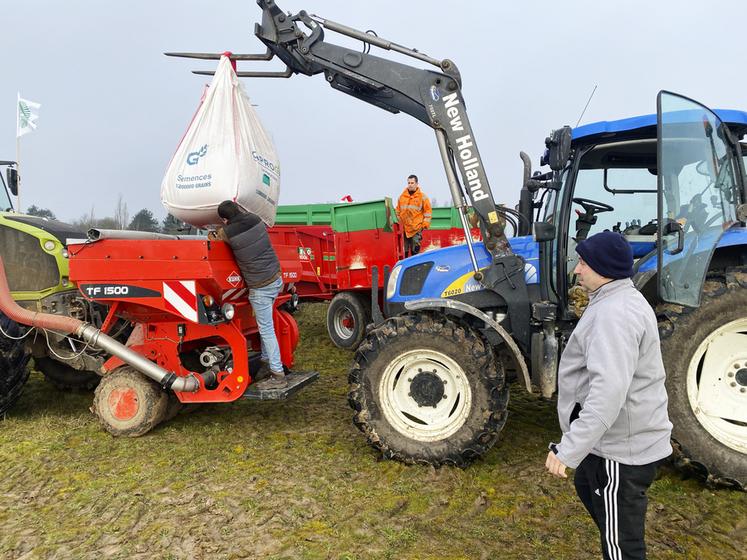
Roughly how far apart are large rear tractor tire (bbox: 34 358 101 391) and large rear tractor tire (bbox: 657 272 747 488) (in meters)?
5.09

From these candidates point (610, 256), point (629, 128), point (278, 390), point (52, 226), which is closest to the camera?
point (610, 256)

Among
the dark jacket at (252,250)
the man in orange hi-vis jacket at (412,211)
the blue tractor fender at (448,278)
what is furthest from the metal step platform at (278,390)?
the man in orange hi-vis jacket at (412,211)

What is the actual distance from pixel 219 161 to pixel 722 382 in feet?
12.0

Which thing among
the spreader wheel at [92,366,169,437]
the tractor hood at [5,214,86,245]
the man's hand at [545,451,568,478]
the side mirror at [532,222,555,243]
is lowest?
the spreader wheel at [92,366,169,437]

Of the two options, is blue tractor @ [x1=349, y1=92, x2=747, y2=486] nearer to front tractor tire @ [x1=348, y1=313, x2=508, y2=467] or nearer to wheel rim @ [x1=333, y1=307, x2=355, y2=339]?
front tractor tire @ [x1=348, y1=313, x2=508, y2=467]

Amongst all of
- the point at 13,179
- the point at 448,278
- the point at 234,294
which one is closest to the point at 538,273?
the point at 448,278

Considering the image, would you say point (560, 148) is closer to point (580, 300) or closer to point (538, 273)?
point (538, 273)

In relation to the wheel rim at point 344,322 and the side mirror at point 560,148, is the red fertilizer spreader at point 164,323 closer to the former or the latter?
the side mirror at point 560,148

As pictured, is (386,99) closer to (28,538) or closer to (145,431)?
(145,431)

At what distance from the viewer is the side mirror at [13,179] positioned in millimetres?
5762

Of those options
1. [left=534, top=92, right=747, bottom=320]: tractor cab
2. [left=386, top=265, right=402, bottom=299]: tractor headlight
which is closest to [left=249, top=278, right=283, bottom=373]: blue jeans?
[left=386, top=265, right=402, bottom=299]: tractor headlight

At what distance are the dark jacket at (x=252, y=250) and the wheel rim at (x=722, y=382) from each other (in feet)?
9.72

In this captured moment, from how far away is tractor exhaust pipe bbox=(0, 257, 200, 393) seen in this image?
403 centimetres

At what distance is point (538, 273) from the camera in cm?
381
